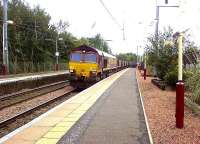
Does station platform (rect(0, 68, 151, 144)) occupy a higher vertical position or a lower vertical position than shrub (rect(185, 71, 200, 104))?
lower

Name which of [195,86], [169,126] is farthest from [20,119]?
[169,126]

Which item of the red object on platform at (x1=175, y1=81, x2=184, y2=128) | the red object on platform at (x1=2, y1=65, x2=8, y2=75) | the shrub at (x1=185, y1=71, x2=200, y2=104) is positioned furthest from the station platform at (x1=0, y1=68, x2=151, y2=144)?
the red object on platform at (x1=2, y1=65, x2=8, y2=75)

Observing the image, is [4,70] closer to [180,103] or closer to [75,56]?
[75,56]

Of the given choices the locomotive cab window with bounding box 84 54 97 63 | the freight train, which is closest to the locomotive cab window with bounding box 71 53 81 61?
the freight train

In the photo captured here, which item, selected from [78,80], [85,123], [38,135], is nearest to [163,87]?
[78,80]

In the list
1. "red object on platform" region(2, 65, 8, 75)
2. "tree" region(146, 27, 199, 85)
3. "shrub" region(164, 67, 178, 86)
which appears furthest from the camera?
"red object on platform" region(2, 65, 8, 75)

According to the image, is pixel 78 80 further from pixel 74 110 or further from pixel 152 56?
pixel 74 110

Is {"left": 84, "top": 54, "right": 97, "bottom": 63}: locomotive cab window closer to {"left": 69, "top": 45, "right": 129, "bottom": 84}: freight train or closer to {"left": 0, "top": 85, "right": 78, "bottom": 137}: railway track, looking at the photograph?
{"left": 69, "top": 45, "right": 129, "bottom": 84}: freight train

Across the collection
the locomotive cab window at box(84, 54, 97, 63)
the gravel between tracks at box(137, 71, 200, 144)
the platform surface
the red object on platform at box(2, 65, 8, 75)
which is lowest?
the gravel between tracks at box(137, 71, 200, 144)

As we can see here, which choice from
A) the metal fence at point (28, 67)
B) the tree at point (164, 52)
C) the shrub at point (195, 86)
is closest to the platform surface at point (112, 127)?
the shrub at point (195, 86)

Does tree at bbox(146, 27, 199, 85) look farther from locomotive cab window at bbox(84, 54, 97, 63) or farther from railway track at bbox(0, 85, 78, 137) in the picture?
railway track at bbox(0, 85, 78, 137)

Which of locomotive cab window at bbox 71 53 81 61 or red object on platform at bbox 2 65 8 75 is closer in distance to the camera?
locomotive cab window at bbox 71 53 81 61

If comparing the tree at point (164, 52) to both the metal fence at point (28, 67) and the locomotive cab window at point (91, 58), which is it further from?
the metal fence at point (28, 67)

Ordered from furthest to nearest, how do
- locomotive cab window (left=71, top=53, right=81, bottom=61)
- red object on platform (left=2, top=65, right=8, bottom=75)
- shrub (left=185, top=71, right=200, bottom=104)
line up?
red object on platform (left=2, top=65, right=8, bottom=75), locomotive cab window (left=71, top=53, right=81, bottom=61), shrub (left=185, top=71, right=200, bottom=104)
